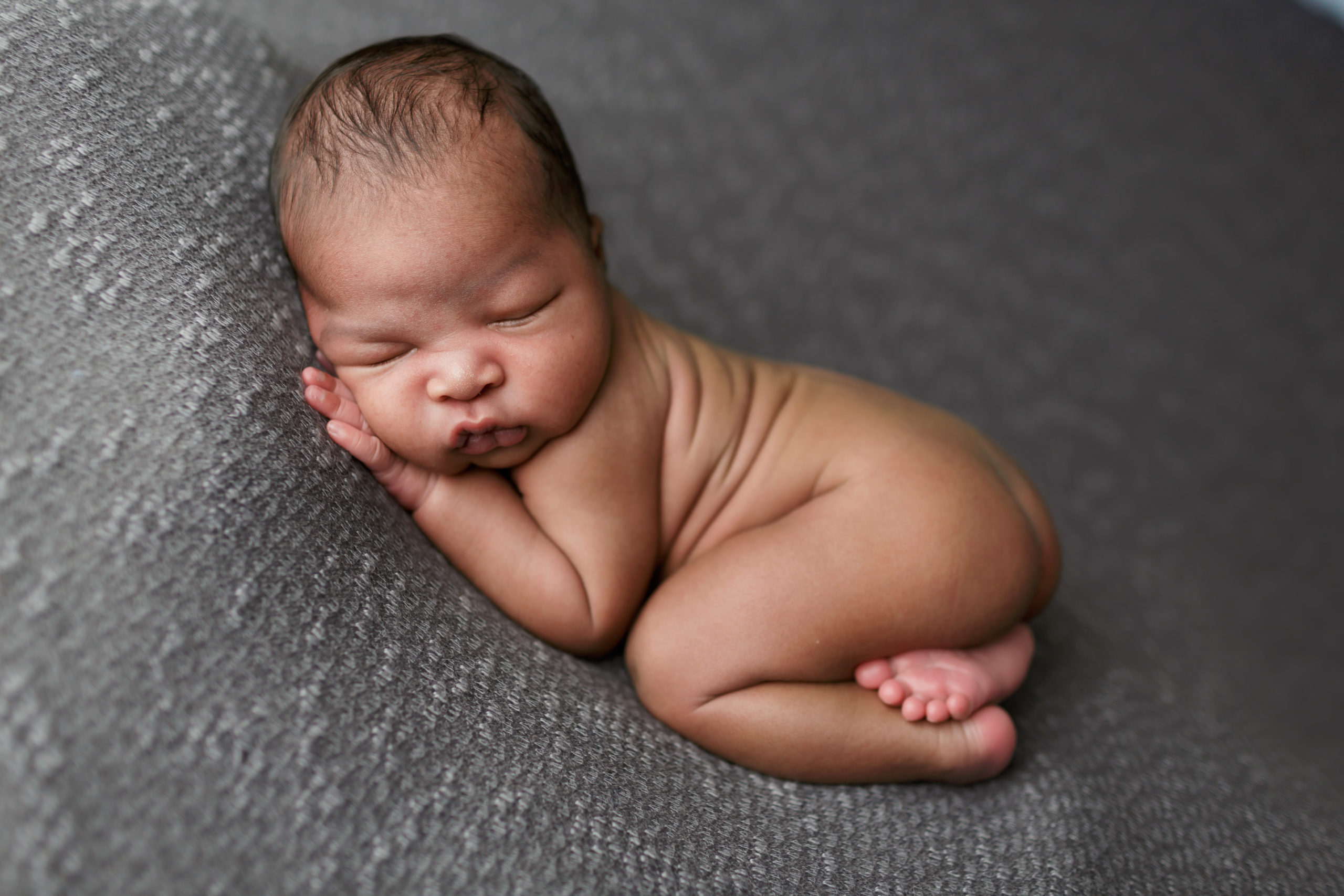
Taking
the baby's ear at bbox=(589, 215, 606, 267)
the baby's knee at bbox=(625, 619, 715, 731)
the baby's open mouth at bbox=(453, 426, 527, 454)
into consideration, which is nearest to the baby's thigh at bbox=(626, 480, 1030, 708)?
the baby's knee at bbox=(625, 619, 715, 731)

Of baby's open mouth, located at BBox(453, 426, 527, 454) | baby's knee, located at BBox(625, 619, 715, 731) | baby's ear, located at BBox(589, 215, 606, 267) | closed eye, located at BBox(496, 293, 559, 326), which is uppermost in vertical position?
baby's ear, located at BBox(589, 215, 606, 267)

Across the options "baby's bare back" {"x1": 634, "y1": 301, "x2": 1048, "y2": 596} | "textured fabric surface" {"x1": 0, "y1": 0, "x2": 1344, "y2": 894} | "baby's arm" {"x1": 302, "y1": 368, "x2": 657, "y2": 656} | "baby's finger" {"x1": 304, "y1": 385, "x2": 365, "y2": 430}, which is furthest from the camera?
"baby's bare back" {"x1": 634, "y1": 301, "x2": 1048, "y2": 596}

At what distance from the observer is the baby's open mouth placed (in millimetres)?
913

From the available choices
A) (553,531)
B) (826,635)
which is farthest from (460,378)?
(826,635)

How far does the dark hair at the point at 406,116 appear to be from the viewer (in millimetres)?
863

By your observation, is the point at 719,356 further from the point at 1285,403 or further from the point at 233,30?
the point at 1285,403

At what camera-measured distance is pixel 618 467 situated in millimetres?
1011

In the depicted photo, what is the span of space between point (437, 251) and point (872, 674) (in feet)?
1.95

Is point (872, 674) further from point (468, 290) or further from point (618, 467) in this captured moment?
point (468, 290)

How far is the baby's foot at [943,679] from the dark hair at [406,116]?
0.55 meters

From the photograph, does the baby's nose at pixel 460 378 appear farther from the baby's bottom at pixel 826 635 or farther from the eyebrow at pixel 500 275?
the baby's bottom at pixel 826 635

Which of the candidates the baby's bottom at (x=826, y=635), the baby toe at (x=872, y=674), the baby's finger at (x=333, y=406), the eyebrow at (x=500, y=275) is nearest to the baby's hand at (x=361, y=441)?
the baby's finger at (x=333, y=406)

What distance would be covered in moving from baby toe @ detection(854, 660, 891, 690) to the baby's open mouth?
1.38 feet

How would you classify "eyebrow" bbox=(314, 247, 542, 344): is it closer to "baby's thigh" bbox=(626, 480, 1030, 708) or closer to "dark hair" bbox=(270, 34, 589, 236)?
"dark hair" bbox=(270, 34, 589, 236)
